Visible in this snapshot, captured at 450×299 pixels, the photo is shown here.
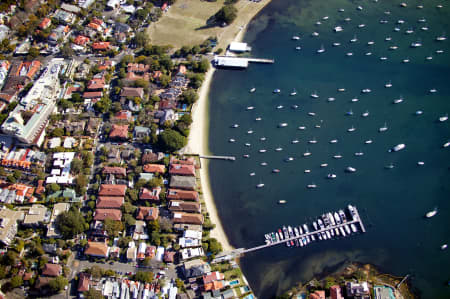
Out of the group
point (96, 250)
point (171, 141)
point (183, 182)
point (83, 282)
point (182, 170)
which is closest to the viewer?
point (83, 282)

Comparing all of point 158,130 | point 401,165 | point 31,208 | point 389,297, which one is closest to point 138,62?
point 158,130

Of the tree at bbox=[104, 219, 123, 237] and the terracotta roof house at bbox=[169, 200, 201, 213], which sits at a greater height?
the terracotta roof house at bbox=[169, 200, 201, 213]

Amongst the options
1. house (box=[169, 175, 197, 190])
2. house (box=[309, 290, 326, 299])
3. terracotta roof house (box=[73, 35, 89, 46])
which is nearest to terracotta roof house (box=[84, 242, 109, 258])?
house (box=[169, 175, 197, 190])

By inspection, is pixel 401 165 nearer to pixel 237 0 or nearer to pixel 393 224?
pixel 393 224

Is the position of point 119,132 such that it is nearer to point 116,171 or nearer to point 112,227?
point 116,171

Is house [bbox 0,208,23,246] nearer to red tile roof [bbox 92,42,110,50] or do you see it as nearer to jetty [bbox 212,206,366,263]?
jetty [bbox 212,206,366,263]

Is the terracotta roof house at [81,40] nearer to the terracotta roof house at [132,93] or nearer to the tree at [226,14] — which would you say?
the terracotta roof house at [132,93]

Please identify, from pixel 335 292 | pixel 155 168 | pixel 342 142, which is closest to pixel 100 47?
pixel 155 168
